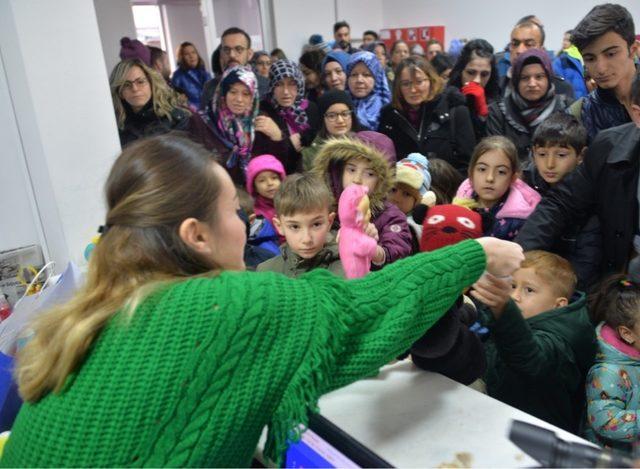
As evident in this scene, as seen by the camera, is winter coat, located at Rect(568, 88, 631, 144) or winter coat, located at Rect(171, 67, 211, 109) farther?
winter coat, located at Rect(171, 67, 211, 109)

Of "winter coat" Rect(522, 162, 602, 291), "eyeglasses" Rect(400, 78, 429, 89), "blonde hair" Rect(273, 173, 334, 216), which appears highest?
"eyeglasses" Rect(400, 78, 429, 89)

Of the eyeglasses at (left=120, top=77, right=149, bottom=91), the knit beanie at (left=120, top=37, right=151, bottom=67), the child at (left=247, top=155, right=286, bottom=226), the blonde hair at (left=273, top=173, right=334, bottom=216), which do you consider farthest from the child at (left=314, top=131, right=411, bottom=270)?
the knit beanie at (left=120, top=37, right=151, bottom=67)

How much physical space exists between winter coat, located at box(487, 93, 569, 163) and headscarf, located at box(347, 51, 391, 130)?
0.82 metres

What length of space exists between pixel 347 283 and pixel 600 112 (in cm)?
197

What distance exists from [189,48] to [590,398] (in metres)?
5.16

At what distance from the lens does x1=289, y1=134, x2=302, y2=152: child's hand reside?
3361mm

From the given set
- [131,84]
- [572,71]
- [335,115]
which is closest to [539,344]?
[335,115]

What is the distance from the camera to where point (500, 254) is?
1.11 meters

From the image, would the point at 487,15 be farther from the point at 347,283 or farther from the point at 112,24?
the point at 347,283

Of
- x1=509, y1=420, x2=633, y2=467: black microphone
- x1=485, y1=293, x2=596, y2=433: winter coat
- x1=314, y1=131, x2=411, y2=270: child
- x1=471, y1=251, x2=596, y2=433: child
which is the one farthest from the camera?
x1=314, y1=131, x2=411, y2=270: child

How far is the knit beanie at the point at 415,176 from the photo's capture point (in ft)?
8.30

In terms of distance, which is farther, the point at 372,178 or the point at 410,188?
the point at 410,188

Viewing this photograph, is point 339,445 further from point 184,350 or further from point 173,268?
point 173,268

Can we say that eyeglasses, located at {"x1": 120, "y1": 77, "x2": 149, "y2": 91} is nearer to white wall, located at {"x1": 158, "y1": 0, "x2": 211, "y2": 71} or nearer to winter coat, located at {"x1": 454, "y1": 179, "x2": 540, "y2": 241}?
winter coat, located at {"x1": 454, "y1": 179, "x2": 540, "y2": 241}
